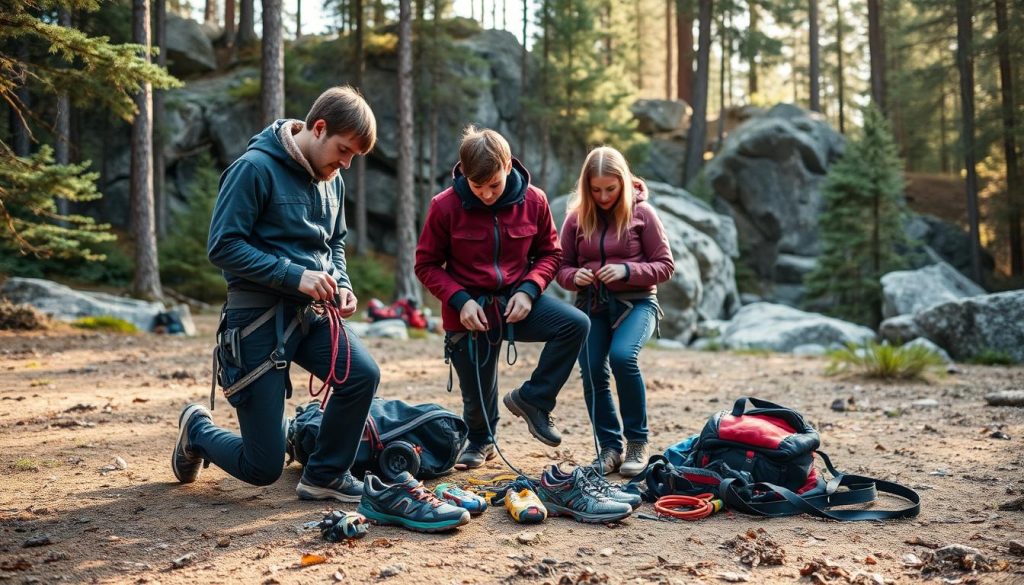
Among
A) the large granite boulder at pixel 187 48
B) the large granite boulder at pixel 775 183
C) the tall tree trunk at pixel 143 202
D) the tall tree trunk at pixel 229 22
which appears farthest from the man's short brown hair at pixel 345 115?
the tall tree trunk at pixel 229 22

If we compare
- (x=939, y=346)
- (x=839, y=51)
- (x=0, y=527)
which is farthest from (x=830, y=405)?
(x=839, y=51)

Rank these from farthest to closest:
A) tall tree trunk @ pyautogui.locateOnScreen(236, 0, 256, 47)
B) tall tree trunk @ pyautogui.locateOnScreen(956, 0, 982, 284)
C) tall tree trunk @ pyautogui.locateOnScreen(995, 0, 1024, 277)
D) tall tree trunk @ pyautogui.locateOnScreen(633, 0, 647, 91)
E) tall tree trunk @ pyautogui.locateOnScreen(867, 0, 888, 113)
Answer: tall tree trunk @ pyautogui.locateOnScreen(633, 0, 647, 91) < tall tree trunk @ pyautogui.locateOnScreen(236, 0, 256, 47) < tall tree trunk @ pyautogui.locateOnScreen(867, 0, 888, 113) < tall tree trunk @ pyautogui.locateOnScreen(956, 0, 982, 284) < tall tree trunk @ pyautogui.locateOnScreen(995, 0, 1024, 277)

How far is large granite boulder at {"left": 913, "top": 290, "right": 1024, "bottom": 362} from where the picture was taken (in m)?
10.5

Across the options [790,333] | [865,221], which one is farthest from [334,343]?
[865,221]

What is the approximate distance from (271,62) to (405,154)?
4767 mm

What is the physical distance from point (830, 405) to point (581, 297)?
3.48 m

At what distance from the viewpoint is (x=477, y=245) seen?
4.57 meters

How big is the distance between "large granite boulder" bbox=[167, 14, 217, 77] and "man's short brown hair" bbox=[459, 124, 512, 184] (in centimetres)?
2596

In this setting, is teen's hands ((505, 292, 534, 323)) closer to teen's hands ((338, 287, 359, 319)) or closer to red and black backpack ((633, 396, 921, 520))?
teen's hands ((338, 287, 359, 319))

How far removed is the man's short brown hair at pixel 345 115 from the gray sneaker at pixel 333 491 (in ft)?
5.67

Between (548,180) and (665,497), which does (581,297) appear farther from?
(548,180)

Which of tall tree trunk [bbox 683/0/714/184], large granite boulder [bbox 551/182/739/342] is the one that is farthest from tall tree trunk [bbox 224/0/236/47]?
large granite boulder [bbox 551/182/739/342]

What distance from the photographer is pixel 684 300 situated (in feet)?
49.4

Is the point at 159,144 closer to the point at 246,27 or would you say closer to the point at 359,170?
the point at 359,170
